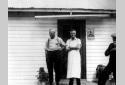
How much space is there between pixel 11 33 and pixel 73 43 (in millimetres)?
3497

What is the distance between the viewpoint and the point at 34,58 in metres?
14.3

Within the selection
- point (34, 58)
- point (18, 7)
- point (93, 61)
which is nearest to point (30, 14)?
point (18, 7)

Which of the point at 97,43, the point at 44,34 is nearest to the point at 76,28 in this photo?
the point at 97,43

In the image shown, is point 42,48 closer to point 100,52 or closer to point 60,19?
point 60,19

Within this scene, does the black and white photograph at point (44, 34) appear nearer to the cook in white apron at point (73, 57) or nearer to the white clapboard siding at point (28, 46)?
the white clapboard siding at point (28, 46)

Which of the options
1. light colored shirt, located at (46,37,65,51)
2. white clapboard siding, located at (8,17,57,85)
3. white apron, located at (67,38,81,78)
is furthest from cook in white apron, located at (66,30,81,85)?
white clapboard siding, located at (8,17,57,85)

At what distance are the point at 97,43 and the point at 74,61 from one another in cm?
285

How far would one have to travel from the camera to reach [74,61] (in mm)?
Answer: 11812

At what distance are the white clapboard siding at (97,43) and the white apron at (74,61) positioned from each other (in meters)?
2.54

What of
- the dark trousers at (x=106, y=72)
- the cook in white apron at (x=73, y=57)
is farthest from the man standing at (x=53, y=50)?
the dark trousers at (x=106, y=72)

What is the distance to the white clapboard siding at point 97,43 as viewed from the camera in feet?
47.1

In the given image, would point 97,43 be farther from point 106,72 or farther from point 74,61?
point 106,72

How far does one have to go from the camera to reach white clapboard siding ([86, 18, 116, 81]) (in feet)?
47.1

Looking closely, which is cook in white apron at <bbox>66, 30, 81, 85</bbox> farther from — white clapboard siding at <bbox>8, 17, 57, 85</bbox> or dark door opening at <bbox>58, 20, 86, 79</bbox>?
white clapboard siding at <bbox>8, 17, 57, 85</bbox>
